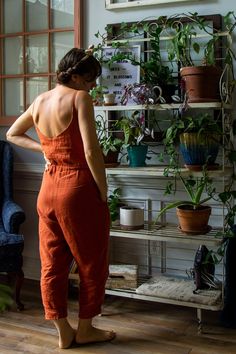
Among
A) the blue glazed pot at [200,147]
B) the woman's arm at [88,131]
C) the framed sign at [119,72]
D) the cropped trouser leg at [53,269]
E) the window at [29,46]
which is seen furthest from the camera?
the window at [29,46]

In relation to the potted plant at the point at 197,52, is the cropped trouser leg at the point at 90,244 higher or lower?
lower

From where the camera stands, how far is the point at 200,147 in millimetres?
2479

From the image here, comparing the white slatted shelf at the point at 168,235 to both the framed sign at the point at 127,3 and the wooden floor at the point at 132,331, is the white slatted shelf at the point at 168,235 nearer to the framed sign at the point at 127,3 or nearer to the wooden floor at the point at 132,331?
the wooden floor at the point at 132,331

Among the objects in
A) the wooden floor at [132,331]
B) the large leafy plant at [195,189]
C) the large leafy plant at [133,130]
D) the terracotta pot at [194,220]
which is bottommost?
the wooden floor at [132,331]

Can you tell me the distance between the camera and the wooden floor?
2.40 meters

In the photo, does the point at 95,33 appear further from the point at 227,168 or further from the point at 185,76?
the point at 227,168

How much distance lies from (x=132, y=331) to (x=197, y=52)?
1522 mm

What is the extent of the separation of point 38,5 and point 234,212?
191 cm

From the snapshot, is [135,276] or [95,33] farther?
[95,33]

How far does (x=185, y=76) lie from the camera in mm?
2557

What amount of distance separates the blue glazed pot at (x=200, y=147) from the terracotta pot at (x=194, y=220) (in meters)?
0.25

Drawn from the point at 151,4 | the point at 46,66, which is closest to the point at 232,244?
the point at 151,4

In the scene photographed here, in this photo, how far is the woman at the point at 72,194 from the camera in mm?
2209

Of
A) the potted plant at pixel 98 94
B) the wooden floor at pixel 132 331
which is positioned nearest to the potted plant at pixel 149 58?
the potted plant at pixel 98 94
